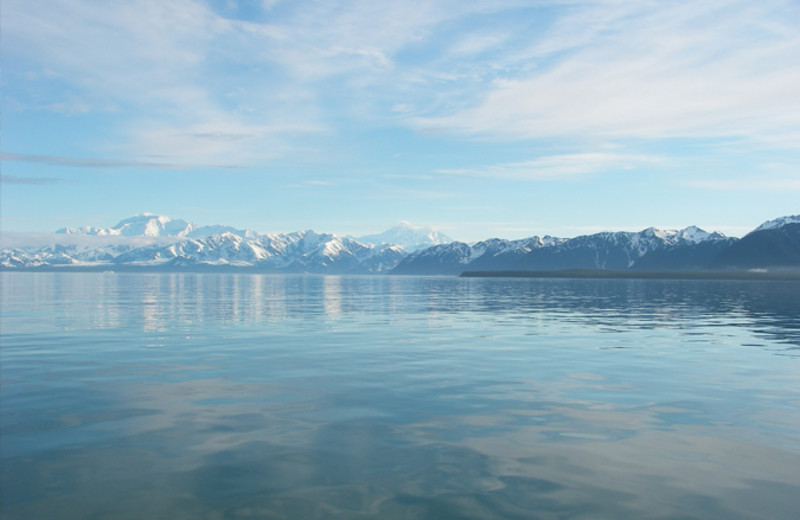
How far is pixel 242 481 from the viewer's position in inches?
526

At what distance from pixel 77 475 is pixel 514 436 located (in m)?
11.4

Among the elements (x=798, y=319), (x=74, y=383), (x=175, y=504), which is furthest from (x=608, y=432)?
(x=798, y=319)

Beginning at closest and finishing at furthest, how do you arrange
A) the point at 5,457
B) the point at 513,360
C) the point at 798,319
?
the point at 5,457 < the point at 513,360 < the point at 798,319

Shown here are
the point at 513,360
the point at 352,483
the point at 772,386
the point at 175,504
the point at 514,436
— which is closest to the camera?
the point at 175,504

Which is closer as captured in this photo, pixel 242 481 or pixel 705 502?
pixel 705 502

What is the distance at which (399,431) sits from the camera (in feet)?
56.7

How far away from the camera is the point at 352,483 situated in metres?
13.3

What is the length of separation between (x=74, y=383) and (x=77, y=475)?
40.8ft

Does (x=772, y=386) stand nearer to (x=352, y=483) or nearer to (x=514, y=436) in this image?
(x=514, y=436)

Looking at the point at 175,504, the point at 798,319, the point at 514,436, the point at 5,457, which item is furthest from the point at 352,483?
the point at 798,319

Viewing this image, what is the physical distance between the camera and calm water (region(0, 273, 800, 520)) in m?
12.4

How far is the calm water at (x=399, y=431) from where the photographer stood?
12.4 meters

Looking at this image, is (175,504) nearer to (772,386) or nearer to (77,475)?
(77,475)

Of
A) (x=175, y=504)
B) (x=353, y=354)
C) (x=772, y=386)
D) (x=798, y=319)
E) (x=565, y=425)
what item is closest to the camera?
(x=175, y=504)
